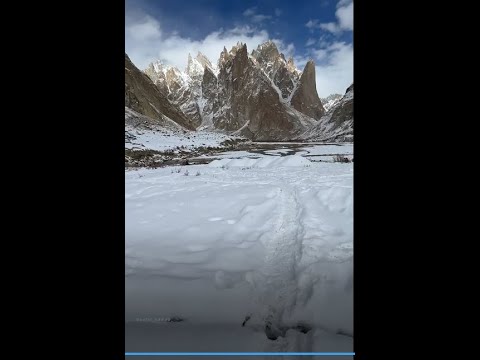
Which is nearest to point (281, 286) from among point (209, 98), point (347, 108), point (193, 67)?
point (347, 108)

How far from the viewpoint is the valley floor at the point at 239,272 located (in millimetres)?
2074

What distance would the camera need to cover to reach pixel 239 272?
102 inches

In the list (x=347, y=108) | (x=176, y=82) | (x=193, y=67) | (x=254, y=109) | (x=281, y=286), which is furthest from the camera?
(x=254, y=109)

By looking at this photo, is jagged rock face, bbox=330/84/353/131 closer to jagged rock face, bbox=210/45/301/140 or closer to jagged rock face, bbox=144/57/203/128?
jagged rock face, bbox=144/57/203/128

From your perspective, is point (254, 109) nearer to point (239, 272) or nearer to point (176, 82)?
point (176, 82)

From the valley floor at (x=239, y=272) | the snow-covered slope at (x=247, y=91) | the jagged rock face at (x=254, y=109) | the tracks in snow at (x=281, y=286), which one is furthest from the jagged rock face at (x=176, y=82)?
the tracks in snow at (x=281, y=286)

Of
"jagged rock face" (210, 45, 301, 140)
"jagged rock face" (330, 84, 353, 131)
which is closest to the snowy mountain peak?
"jagged rock face" (210, 45, 301, 140)

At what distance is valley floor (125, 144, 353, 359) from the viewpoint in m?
2.07

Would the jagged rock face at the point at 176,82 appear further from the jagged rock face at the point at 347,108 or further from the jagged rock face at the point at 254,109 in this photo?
the jagged rock face at the point at 347,108
